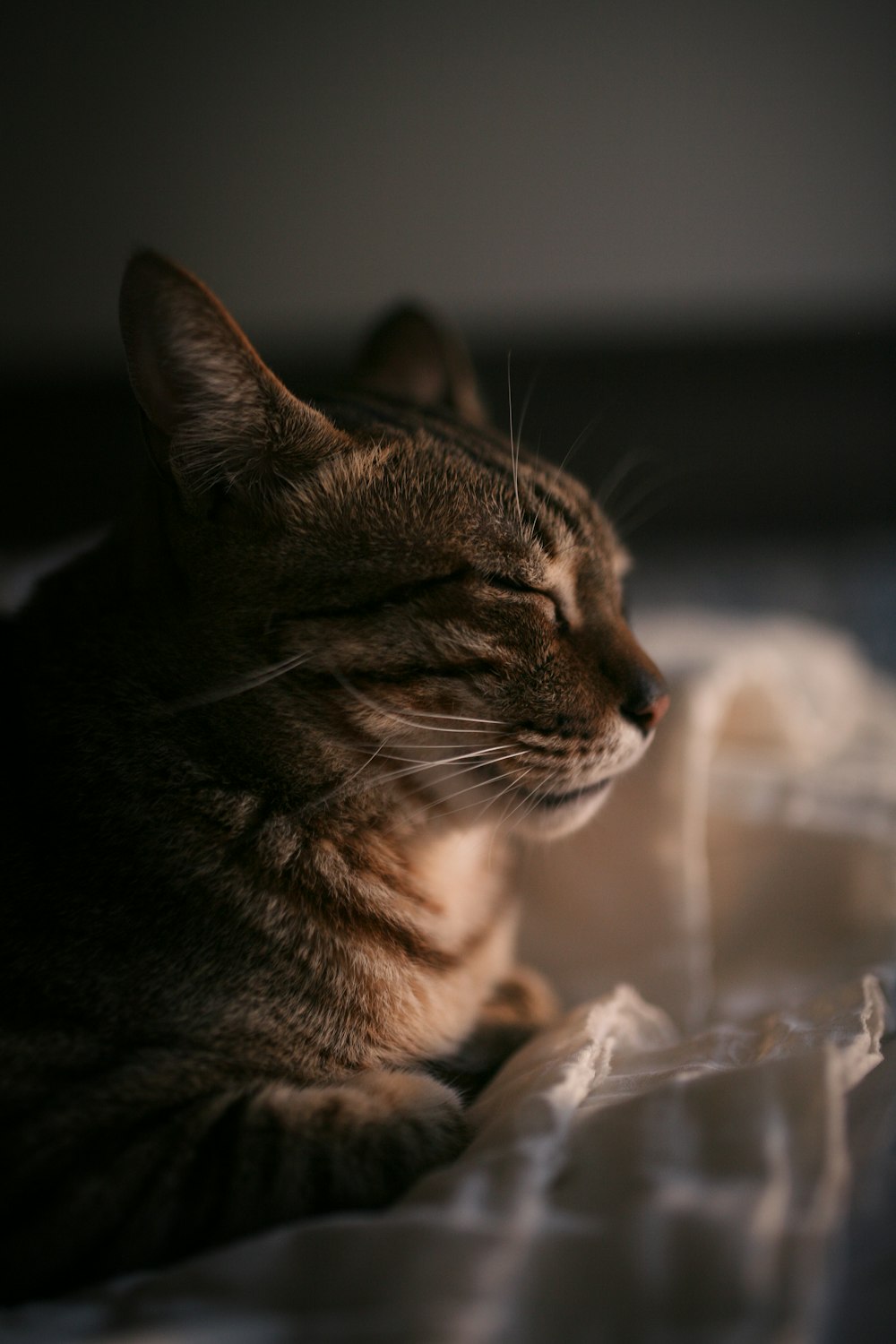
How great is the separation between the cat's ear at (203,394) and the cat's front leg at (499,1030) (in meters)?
0.58

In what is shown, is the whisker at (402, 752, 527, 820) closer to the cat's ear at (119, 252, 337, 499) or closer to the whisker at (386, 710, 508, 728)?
the whisker at (386, 710, 508, 728)

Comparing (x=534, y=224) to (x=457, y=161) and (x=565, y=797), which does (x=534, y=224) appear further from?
(x=565, y=797)

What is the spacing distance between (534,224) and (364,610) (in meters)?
1.84

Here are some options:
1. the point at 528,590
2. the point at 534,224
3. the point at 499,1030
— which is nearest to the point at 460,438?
the point at 528,590

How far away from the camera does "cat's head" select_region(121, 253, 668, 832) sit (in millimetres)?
756

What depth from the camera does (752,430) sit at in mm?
2135

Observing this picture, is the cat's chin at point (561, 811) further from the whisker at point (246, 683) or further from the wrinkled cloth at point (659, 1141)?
the whisker at point (246, 683)

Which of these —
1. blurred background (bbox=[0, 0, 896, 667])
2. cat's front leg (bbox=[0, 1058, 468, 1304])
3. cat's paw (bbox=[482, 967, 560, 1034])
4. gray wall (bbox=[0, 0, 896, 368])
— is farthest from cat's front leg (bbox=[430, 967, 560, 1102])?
gray wall (bbox=[0, 0, 896, 368])

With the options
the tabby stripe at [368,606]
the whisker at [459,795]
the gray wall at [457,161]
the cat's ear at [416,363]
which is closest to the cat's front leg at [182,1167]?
the whisker at [459,795]

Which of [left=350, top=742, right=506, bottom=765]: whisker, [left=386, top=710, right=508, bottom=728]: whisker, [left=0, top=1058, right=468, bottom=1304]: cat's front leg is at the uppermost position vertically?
[left=386, top=710, right=508, bottom=728]: whisker

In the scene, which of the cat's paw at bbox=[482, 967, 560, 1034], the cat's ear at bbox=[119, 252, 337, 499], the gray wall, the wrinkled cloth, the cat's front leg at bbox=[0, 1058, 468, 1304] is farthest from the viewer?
the gray wall

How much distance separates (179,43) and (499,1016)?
223 cm

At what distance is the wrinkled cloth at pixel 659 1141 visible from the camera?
0.47 m

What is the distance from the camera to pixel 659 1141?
56cm
